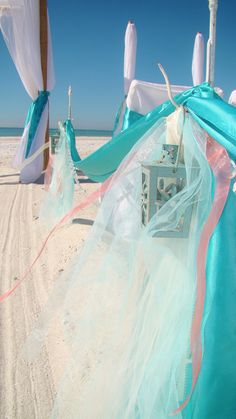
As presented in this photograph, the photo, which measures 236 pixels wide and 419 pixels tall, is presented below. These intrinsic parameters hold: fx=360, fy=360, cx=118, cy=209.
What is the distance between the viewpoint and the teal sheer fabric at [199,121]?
1.21 m

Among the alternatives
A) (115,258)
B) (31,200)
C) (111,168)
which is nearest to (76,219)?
(31,200)

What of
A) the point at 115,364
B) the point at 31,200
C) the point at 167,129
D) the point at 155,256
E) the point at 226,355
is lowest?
the point at 31,200

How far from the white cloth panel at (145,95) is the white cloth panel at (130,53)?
8.95ft

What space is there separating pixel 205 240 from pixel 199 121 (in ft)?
1.50

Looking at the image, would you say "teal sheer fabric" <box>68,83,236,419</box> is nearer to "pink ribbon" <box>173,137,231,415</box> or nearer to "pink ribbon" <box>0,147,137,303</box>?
"pink ribbon" <box>173,137,231,415</box>

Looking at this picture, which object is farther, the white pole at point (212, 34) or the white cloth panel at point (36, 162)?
the white cloth panel at point (36, 162)

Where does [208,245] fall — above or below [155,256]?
above

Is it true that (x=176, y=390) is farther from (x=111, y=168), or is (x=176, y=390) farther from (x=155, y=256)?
(x=111, y=168)

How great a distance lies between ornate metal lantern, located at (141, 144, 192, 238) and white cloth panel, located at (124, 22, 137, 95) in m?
4.91

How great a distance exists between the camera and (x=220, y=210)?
1168mm

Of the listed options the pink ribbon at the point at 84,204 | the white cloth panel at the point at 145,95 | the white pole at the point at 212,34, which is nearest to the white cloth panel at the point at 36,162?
the white cloth panel at the point at 145,95

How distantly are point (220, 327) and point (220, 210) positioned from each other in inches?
14.4

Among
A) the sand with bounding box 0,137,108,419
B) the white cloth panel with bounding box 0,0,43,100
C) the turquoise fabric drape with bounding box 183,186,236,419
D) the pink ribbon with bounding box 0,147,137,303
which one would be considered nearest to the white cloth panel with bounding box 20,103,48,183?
the white cloth panel with bounding box 0,0,43,100

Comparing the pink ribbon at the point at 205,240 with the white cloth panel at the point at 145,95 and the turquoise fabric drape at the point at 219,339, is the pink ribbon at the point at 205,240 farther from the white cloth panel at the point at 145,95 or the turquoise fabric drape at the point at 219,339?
the white cloth panel at the point at 145,95
